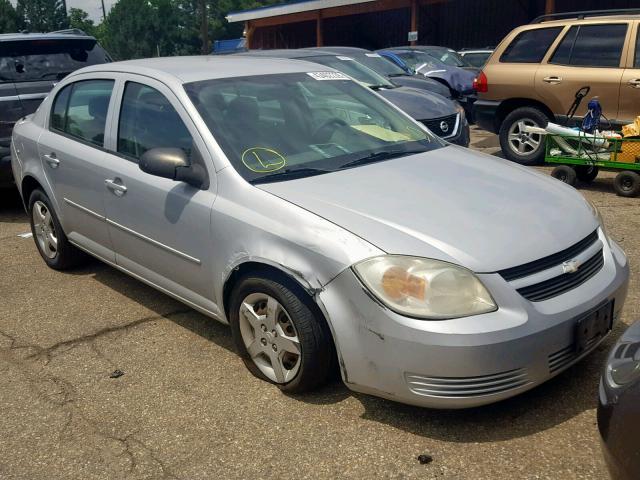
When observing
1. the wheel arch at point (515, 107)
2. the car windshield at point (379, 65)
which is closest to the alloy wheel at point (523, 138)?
the wheel arch at point (515, 107)

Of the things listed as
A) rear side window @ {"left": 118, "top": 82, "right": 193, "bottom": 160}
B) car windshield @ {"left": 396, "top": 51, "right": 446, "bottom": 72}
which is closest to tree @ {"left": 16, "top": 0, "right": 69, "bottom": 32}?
car windshield @ {"left": 396, "top": 51, "right": 446, "bottom": 72}

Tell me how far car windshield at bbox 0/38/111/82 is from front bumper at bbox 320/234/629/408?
5.57m

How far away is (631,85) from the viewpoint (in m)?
7.48

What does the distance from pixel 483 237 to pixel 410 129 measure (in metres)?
1.56

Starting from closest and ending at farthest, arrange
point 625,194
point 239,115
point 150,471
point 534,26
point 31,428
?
point 150,471 → point 31,428 → point 239,115 → point 625,194 → point 534,26

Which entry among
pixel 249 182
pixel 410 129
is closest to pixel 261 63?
pixel 410 129

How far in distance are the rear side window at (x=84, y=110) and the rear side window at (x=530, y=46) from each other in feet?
18.9

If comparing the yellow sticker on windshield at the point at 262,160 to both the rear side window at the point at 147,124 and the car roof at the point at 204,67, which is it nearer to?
the rear side window at the point at 147,124

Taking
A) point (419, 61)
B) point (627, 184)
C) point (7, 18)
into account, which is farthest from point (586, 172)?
point (7, 18)

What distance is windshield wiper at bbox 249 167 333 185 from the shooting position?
3357mm

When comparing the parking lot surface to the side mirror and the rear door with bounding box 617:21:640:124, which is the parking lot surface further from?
the rear door with bounding box 617:21:640:124

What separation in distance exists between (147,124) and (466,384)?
239 cm

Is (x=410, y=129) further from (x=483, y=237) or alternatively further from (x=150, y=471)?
(x=150, y=471)

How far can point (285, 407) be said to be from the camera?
320 centimetres
